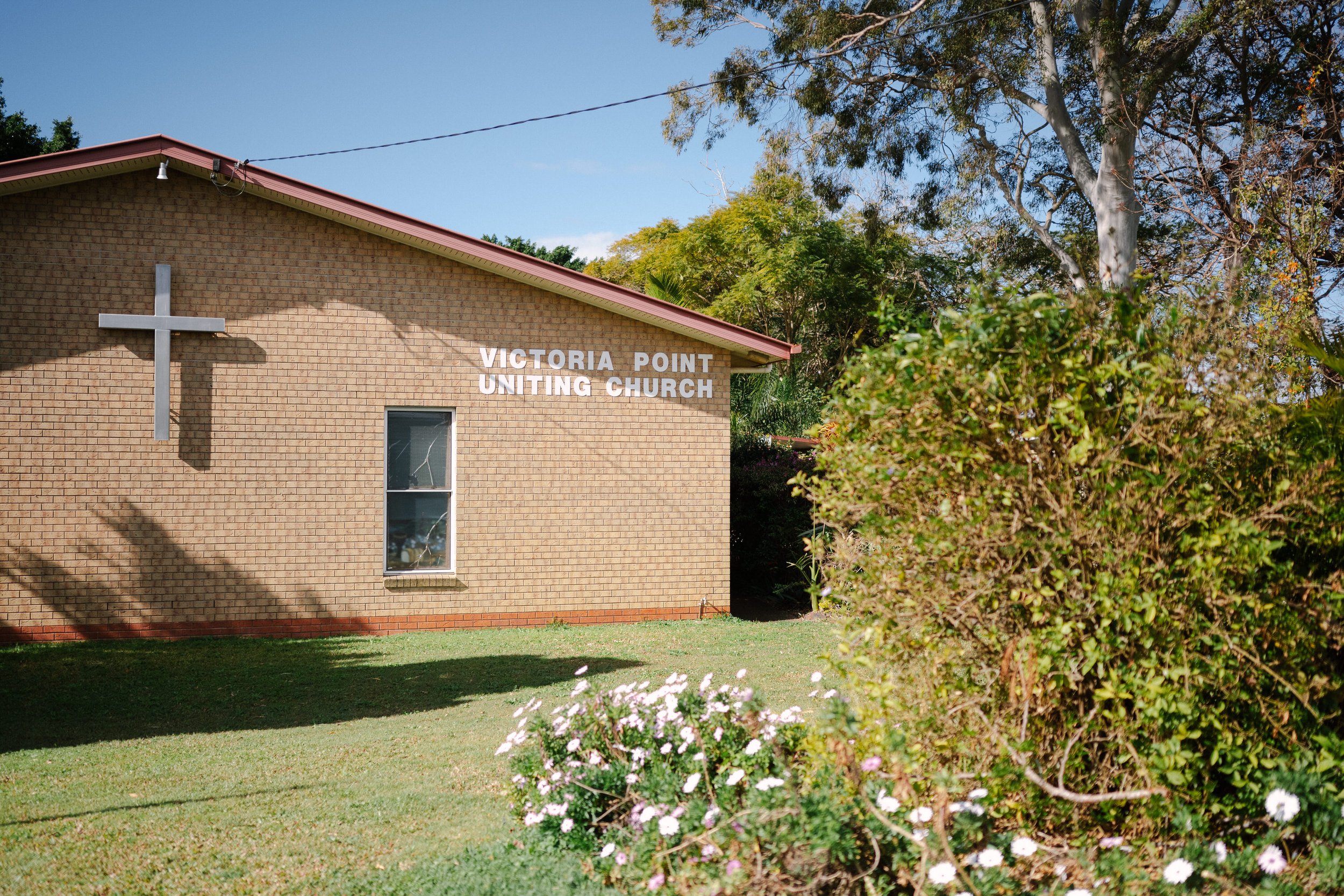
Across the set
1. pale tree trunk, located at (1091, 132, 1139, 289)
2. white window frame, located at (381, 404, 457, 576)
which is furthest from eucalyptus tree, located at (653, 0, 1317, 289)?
white window frame, located at (381, 404, 457, 576)

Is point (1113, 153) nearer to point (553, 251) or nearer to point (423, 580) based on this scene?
point (423, 580)

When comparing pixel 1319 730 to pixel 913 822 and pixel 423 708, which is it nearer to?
pixel 913 822

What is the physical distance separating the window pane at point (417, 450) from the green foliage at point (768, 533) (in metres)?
4.70

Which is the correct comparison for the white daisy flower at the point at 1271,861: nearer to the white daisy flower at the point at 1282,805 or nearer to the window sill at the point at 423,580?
the white daisy flower at the point at 1282,805

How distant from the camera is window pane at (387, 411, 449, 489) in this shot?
12.9 m

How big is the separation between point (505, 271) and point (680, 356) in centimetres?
246

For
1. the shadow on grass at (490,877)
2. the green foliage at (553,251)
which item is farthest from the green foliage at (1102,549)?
the green foliage at (553,251)

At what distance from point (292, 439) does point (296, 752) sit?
6247mm

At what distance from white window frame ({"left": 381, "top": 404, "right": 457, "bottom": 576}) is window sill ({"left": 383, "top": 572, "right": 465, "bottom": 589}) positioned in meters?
0.01

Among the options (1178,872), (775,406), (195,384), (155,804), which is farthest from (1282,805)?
(775,406)

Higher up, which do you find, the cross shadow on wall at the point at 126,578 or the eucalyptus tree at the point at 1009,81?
the eucalyptus tree at the point at 1009,81

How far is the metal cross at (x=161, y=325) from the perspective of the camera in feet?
39.2

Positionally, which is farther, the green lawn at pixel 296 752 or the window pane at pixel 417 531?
the window pane at pixel 417 531

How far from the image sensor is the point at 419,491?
12977 mm
